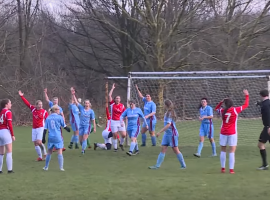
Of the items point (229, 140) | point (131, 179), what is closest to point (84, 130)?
point (131, 179)

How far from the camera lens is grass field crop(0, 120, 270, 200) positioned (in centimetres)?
770

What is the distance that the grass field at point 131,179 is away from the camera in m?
7.70

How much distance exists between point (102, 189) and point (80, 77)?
33712 mm

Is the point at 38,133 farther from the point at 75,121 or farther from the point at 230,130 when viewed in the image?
the point at 230,130

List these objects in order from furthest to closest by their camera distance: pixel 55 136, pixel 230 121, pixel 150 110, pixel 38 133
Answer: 1. pixel 150 110
2. pixel 38 133
3. pixel 55 136
4. pixel 230 121

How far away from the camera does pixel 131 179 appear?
938cm

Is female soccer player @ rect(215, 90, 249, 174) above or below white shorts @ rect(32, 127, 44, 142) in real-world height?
above

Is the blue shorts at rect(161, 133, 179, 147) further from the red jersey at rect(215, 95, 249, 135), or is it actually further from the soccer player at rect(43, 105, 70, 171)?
the soccer player at rect(43, 105, 70, 171)

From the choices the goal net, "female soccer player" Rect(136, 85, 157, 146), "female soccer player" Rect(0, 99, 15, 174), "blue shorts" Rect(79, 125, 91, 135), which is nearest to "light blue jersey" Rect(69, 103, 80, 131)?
"blue shorts" Rect(79, 125, 91, 135)

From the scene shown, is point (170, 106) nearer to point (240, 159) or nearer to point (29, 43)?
point (240, 159)

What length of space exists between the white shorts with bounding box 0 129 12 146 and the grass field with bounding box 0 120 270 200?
77 centimetres

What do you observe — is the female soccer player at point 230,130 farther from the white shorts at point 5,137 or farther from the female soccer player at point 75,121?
the female soccer player at point 75,121

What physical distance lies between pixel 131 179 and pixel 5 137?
3389 mm

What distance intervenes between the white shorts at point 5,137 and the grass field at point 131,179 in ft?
2.51
